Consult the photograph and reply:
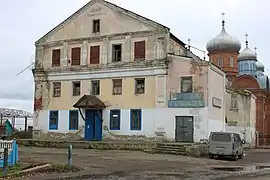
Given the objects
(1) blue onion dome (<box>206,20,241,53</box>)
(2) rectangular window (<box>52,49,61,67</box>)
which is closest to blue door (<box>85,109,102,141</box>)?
(2) rectangular window (<box>52,49,61,67</box>)

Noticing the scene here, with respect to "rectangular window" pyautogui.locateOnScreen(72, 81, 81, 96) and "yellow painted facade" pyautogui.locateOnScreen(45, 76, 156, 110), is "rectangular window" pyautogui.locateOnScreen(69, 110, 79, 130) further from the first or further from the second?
"rectangular window" pyautogui.locateOnScreen(72, 81, 81, 96)

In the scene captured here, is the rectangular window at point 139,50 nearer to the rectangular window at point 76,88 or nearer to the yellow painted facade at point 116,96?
the yellow painted facade at point 116,96

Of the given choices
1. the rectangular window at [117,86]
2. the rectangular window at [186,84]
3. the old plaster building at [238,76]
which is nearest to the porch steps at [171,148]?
the rectangular window at [186,84]

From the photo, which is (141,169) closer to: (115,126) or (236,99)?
(115,126)

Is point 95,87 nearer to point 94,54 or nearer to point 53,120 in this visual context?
point 94,54

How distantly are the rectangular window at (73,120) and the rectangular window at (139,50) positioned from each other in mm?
7103

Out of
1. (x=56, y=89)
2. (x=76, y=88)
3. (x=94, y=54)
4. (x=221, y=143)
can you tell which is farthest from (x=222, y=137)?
(x=56, y=89)

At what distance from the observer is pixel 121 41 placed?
35.3 metres

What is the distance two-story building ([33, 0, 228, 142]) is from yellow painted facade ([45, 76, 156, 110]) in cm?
8

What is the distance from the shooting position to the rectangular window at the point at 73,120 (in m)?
36.3

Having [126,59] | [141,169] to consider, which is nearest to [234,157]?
[141,169]

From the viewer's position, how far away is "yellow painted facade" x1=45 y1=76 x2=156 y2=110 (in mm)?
33438

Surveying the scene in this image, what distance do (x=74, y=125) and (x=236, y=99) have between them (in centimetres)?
1777

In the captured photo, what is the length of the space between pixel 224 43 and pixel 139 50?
93.9 feet
